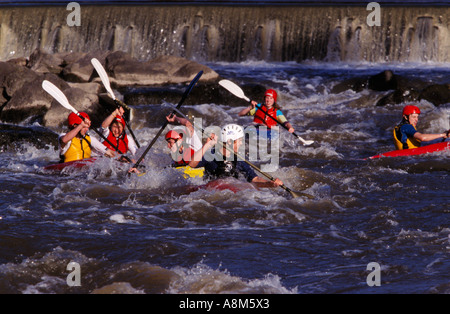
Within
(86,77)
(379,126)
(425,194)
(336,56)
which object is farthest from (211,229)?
(336,56)

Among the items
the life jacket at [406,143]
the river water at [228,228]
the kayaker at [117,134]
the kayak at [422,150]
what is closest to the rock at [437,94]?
the river water at [228,228]

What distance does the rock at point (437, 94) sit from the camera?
1489 centimetres

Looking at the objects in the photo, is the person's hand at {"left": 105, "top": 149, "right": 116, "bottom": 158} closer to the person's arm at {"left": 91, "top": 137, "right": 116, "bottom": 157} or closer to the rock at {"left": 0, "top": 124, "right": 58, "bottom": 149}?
the person's arm at {"left": 91, "top": 137, "right": 116, "bottom": 157}

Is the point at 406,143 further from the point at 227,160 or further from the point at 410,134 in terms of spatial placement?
the point at 227,160

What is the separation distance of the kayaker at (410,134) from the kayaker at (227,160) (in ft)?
11.1

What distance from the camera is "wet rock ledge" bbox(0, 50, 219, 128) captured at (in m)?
13.9

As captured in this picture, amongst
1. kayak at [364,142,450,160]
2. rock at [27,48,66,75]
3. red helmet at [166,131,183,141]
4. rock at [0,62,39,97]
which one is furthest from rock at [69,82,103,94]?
kayak at [364,142,450,160]

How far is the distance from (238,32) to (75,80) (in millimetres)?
5796

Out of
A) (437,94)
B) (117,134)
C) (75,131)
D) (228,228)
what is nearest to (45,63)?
(117,134)

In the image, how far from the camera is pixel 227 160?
8.05 m

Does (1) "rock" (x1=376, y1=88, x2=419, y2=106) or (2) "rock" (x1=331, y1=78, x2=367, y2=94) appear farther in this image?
(2) "rock" (x1=331, y1=78, x2=367, y2=94)

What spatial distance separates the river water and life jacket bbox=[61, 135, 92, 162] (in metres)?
0.39

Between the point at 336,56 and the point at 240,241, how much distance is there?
1441cm

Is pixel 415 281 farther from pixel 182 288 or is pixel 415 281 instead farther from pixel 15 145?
pixel 15 145
